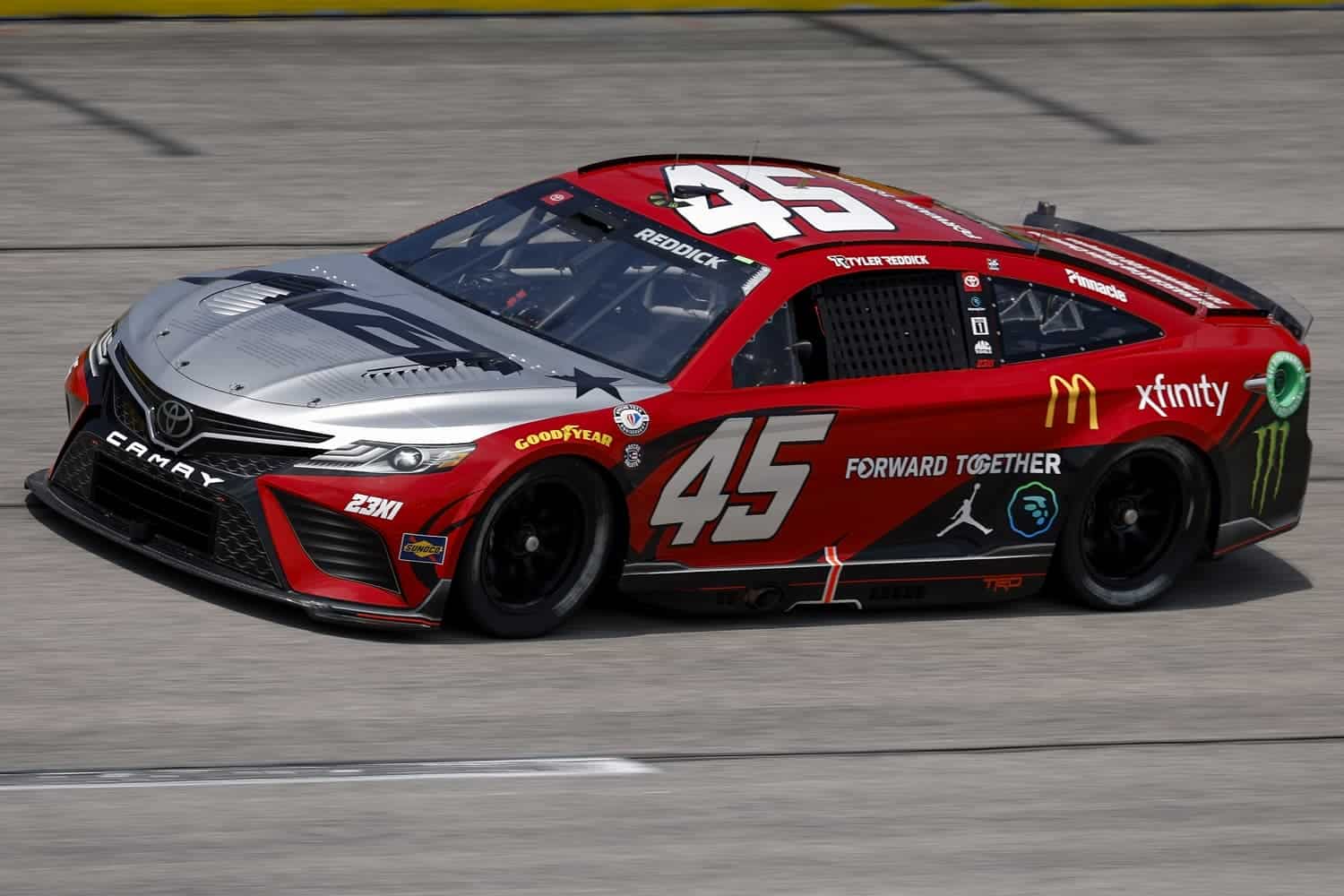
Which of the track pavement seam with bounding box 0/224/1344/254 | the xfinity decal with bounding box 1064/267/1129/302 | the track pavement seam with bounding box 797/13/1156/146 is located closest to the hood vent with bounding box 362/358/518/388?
the xfinity decal with bounding box 1064/267/1129/302

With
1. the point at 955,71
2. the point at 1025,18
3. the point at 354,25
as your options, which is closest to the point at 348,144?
the point at 354,25

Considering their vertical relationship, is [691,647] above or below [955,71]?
below

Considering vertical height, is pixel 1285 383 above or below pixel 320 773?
above

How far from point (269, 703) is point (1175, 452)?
3506 millimetres

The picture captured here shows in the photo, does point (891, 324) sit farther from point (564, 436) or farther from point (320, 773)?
point (320, 773)

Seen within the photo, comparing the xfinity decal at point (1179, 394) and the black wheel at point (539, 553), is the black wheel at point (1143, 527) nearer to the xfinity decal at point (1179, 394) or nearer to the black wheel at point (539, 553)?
the xfinity decal at point (1179, 394)

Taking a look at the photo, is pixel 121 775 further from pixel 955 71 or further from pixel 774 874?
pixel 955 71

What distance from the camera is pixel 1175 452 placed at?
7.92 meters

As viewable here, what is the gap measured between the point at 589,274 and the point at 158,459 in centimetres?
162

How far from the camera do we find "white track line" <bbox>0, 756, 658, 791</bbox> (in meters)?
5.74

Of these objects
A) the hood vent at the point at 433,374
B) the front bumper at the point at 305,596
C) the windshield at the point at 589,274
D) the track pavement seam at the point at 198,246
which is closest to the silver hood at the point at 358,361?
the hood vent at the point at 433,374

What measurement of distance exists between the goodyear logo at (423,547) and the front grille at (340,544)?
6 cm

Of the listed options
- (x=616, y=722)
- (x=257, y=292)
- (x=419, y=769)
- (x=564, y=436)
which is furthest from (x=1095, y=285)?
(x=419, y=769)

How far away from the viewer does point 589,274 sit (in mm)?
7441
